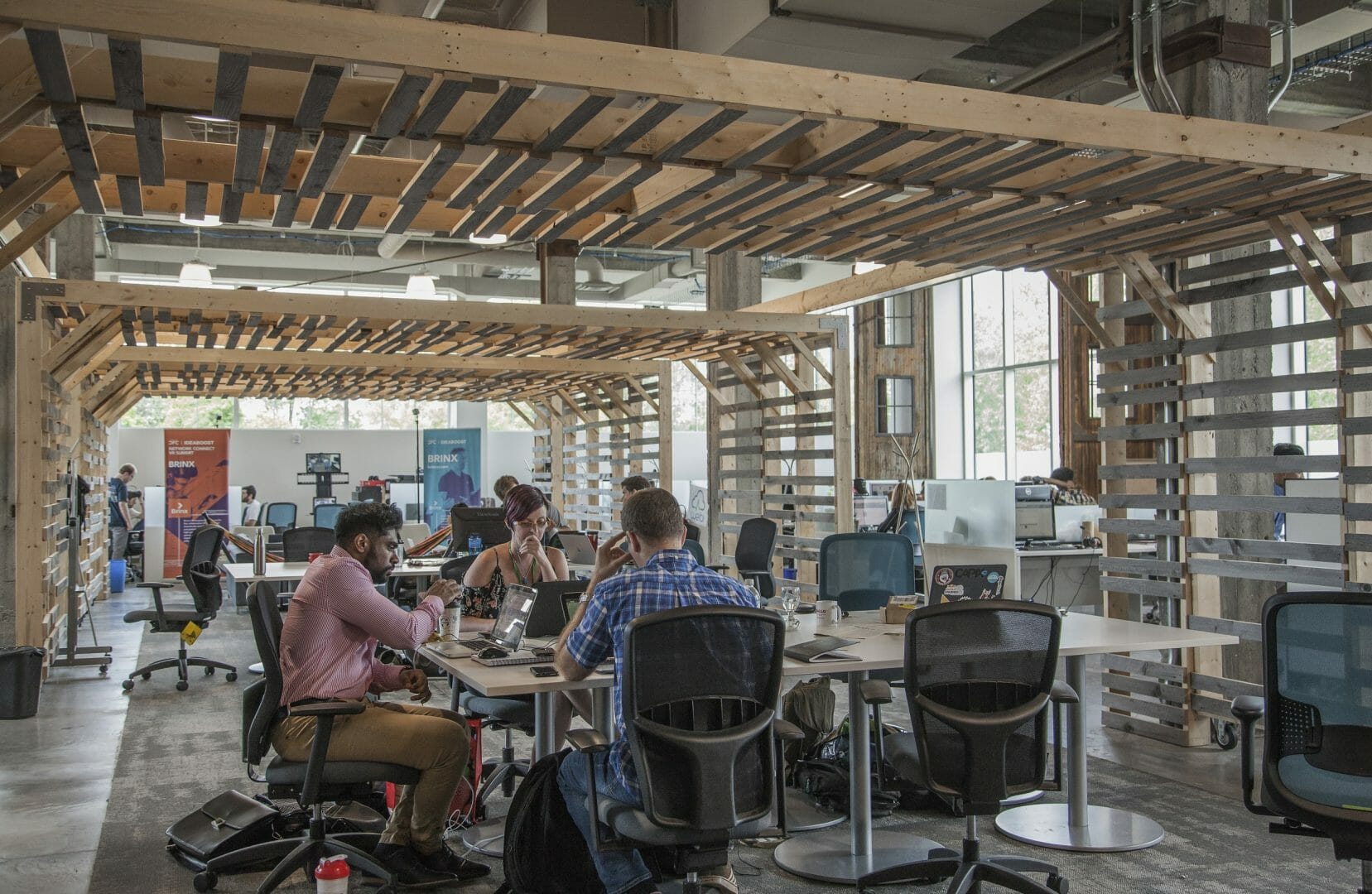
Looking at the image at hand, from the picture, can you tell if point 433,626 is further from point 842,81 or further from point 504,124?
point 842,81

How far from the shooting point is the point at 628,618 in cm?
366

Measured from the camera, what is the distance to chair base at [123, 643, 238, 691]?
29.8 feet

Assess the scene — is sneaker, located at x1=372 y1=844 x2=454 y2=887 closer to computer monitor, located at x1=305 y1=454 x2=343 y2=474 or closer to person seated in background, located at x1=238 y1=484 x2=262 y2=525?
person seated in background, located at x1=238 y1=484 x2=262 y2=525

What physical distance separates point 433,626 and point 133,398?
46.2 feet

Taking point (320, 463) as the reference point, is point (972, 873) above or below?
below

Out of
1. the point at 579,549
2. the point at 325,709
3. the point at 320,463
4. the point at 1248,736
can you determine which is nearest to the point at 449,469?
the point at 320,463

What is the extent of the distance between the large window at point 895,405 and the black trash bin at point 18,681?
15739mm

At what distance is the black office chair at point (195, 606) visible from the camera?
9164 millimetres

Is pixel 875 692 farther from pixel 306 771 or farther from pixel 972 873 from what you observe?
pixel 306 771

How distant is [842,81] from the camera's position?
4.57m

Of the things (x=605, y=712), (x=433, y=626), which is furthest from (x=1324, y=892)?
(x=433, y=626)

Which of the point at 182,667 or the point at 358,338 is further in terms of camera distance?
the point at 358,338

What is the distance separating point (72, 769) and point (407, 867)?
316cm

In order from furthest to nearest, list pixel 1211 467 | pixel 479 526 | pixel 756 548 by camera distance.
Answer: pixel 756 548
pixel 479 526
pixel 1211 467
